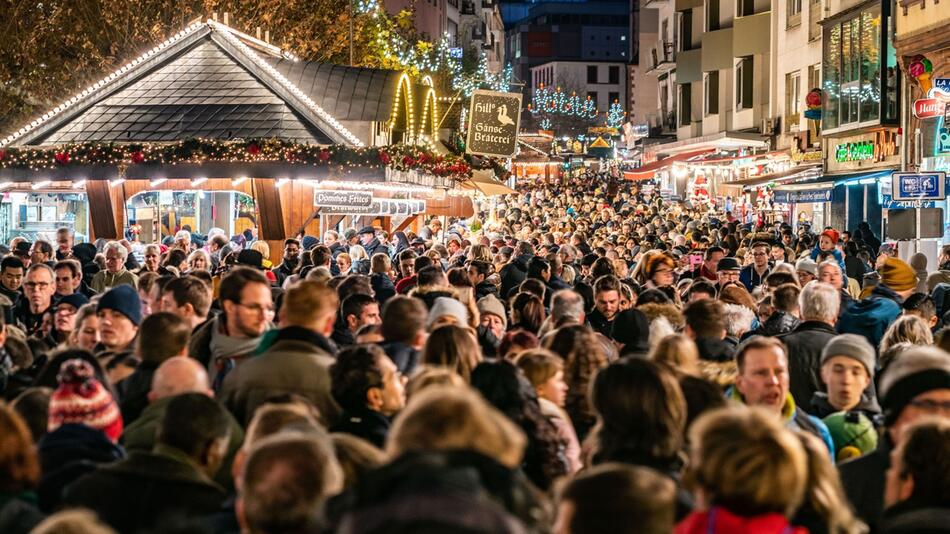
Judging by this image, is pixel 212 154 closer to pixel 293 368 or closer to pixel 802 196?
pixel 802 196

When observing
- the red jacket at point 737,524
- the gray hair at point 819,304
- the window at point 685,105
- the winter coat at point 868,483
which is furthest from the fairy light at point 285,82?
the window at point 685,105

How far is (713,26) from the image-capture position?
54.4 metres

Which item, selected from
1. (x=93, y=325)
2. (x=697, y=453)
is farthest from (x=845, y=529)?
(x=93, y=325)

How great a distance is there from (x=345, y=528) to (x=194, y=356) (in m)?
4.90

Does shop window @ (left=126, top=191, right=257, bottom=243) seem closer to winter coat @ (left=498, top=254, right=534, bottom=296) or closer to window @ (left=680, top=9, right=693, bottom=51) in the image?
winter coat @ (left=498, top=254, right=534, bottom=296)

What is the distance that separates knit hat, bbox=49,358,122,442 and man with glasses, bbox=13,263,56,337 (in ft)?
19.7

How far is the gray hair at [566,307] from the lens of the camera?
9.40 m

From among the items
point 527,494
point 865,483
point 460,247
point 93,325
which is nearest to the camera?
point 527,494

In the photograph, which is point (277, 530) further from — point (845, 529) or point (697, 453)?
point (845, 529)

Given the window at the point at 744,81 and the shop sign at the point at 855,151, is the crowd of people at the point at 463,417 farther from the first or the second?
the window at the point at 744,81

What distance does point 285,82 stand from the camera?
25609 millimetres

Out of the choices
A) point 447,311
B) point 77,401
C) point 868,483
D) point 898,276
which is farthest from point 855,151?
point 77,401

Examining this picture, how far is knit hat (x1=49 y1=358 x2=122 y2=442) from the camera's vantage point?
16.5 ft

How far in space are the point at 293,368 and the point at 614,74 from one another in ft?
634
